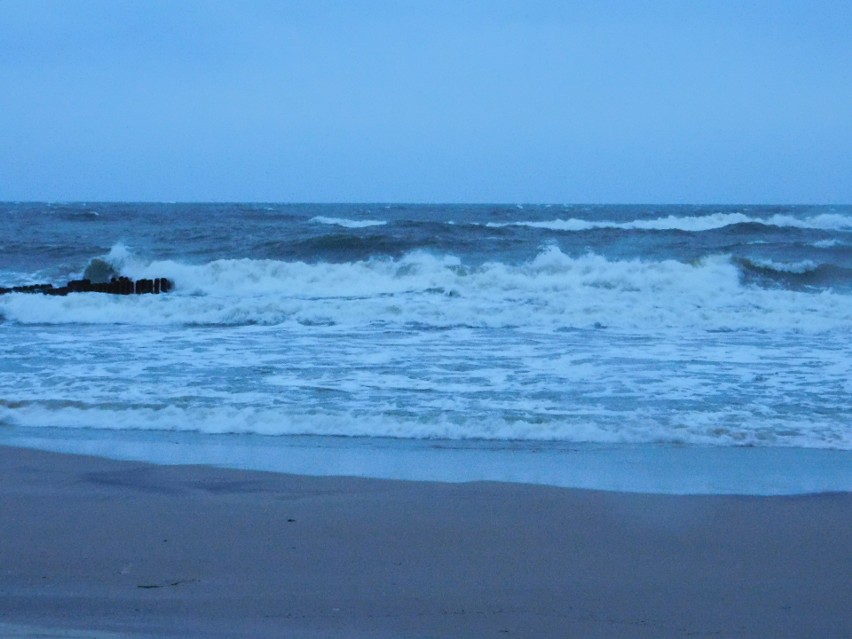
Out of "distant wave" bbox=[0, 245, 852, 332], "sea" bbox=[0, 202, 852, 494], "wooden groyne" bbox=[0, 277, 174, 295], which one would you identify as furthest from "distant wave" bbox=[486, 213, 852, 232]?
"wooden groyne" bbox=[0, 277, 174, 295]

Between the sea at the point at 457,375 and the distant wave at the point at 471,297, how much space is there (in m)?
0.07

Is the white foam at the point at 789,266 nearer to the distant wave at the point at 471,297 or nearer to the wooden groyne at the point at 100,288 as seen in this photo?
the distant wave at the point at 471,297

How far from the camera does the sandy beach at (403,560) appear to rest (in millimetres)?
3129

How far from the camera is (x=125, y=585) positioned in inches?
135

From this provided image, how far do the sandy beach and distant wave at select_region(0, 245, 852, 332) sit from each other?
7359mm

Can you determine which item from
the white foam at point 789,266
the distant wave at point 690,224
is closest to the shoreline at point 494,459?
the white foam at point 789,266

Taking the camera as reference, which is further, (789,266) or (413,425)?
(789,266)

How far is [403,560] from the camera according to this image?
3.77 metres

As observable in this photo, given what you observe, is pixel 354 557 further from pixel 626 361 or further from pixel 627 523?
pixel 626 361

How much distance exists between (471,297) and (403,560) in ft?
38.0

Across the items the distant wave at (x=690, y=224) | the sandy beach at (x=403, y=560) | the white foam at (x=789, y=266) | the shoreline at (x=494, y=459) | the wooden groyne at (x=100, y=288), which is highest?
the distant wave at (x=690, y=224)

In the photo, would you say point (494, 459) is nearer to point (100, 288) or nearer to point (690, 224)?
point (100, 288)

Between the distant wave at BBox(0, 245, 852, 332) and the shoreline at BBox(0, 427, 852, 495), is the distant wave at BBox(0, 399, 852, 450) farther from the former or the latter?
the distant wave at BBox(0, 245, 852, 332)

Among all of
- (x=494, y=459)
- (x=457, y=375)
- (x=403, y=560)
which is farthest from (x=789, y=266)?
(x=403, y=560)
